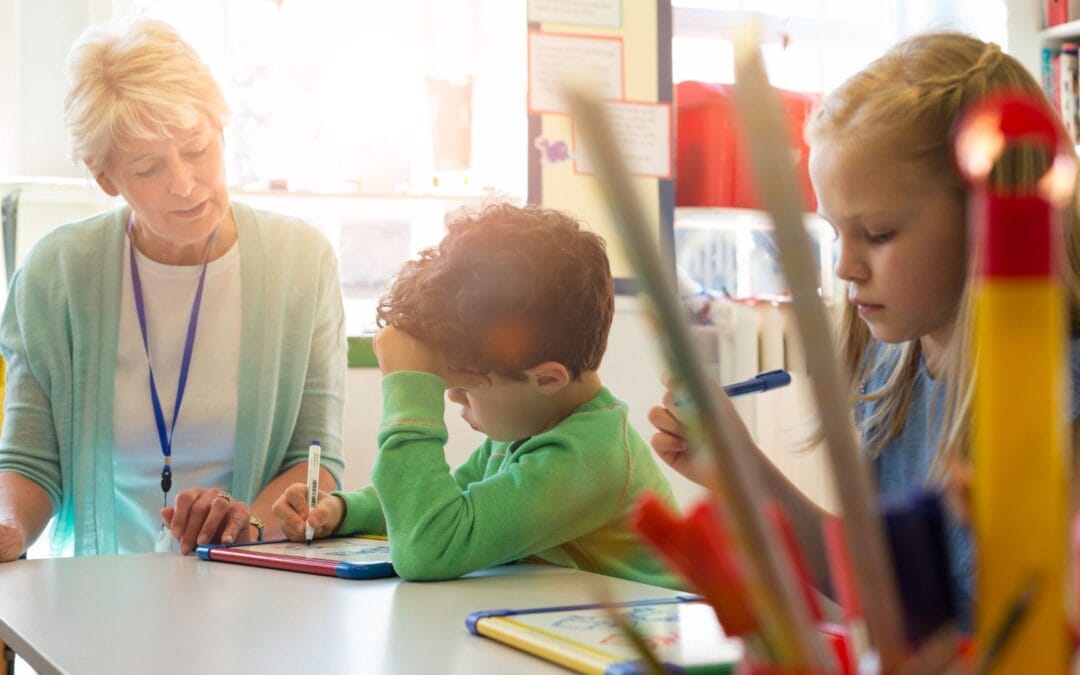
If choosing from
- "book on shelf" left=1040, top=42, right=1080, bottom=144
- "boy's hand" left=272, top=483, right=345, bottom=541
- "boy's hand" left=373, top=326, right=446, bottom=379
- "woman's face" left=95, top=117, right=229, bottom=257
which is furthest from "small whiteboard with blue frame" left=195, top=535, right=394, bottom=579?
"book on shelf" left=1040, top=42, right=1080, bottom=144

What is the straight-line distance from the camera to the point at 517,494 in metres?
1.13

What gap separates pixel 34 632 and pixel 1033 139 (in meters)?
0.81

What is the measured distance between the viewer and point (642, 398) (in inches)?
120

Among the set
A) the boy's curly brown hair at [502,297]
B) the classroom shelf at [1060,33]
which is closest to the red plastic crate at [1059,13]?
the classroom shelf at [1060,33]

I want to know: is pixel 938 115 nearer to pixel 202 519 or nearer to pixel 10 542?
pixel 202 519

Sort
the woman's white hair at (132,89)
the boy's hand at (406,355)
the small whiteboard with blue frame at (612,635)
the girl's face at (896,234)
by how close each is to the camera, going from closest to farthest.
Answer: the small whiteboard with blue frame at (612,635)
the girl's face at (896,234)
the boy's hand at (406,355)
the woman's white hair at (132,89)

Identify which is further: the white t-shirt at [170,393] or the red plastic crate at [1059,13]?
the red plastic crate at [1059,13]

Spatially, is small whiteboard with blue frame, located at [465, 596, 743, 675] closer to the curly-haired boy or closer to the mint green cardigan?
the curly-haired boy

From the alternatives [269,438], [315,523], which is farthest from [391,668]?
[269,438]

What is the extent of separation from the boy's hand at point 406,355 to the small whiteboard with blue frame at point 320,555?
7.6 inches

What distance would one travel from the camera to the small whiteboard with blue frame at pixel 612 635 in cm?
63

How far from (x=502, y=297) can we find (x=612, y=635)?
0.56 meters

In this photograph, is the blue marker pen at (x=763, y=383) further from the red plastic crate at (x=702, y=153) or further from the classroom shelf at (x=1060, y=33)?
the classroom shelf at (x=1060, y=33)

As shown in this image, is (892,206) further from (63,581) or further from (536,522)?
(63,581)
